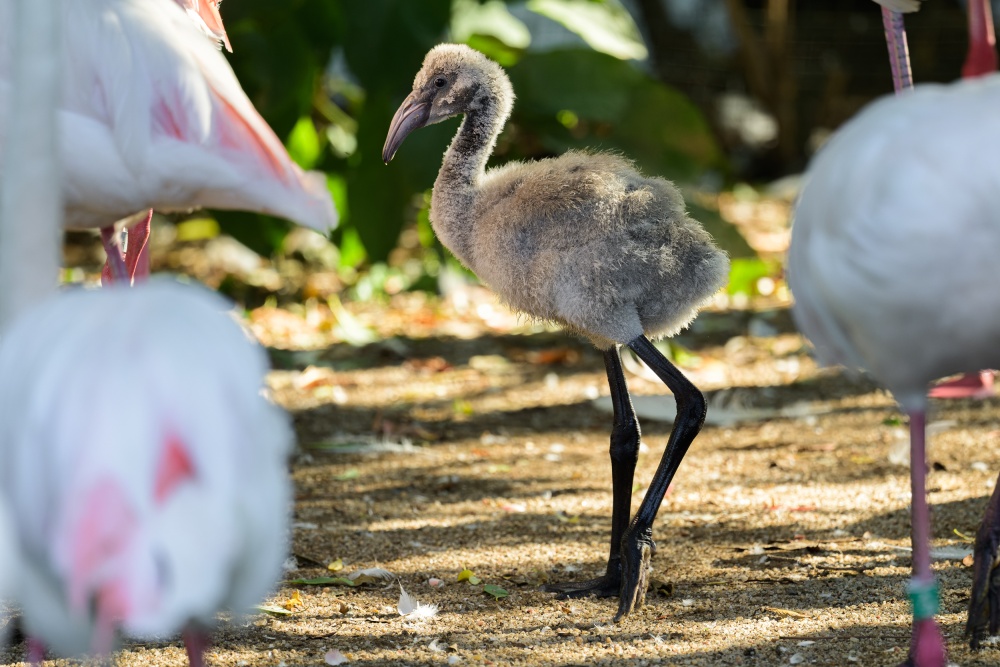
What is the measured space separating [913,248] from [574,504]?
1719 mm

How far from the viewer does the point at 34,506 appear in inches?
68.6

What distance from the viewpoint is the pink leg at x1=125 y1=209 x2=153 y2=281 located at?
3.05 metres

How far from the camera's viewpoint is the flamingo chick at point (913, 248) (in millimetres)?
2006

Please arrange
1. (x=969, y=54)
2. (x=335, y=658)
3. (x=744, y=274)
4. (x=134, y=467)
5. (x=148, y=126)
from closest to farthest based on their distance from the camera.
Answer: (x=134, y=467), (x=335, y=658), (x=148, y=126), (x=969, y=54), (x=744, y=274)

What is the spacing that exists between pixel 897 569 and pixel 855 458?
0.92 meters

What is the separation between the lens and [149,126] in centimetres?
262

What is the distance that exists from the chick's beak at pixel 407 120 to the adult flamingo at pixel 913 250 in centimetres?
124

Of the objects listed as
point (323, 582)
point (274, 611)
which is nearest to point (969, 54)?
point (323, 582)

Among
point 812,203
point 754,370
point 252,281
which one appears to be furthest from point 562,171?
point 252,281

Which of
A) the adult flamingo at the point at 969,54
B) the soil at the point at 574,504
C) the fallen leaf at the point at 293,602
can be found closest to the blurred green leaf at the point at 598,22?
the soil at the point at 574,504

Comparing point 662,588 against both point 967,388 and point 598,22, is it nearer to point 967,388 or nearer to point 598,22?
point 967,388

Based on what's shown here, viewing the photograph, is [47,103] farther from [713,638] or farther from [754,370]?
[754,370]

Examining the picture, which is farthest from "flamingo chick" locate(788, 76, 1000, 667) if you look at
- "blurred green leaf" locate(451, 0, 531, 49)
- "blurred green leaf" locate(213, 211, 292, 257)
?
"blurred green leaf" locate(213, 211, 292, 257)

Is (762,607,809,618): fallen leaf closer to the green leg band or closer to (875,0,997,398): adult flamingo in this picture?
the green leg band
